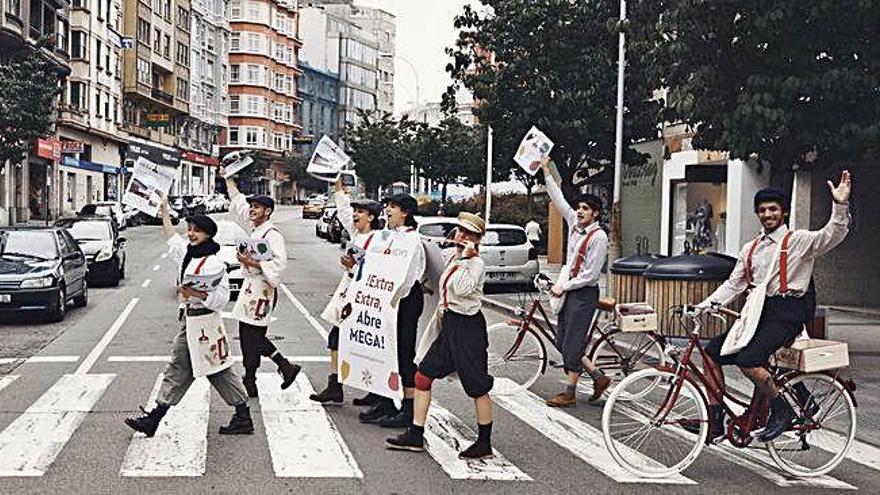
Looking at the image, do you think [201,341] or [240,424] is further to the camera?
[240,424]

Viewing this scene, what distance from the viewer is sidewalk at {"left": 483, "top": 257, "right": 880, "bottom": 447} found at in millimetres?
9852

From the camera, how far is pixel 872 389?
445 inches

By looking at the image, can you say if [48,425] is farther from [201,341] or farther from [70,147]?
[70,147]

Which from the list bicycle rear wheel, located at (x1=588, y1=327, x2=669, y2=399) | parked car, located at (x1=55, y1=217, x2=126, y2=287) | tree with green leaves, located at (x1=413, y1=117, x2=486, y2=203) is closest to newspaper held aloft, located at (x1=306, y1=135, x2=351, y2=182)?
bicycle rear wheel, located at (x1=588, y1=327, x2=669, y2=399)

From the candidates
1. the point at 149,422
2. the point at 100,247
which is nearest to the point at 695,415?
the point at 149,422

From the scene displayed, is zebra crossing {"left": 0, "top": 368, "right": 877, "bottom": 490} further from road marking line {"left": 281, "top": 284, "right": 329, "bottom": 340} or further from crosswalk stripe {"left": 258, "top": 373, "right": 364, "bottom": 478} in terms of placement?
road marking line {"left": 281, "top": 284, "right": 329, "bottom": 340}

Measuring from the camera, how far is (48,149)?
166 ft

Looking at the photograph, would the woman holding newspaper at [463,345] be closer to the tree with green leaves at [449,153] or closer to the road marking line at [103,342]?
the road marking line at [103,342]

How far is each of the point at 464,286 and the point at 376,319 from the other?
135cm

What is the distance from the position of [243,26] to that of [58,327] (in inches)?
3776

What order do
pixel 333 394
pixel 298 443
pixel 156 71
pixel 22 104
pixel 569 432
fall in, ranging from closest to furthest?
pixel 298 443, pixel 569 432, pixel 333 394, pixel 22 104, pixel 156 71

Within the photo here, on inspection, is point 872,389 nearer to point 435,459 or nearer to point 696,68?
point 696,68

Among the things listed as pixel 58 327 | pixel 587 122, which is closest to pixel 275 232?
pixel 58 327

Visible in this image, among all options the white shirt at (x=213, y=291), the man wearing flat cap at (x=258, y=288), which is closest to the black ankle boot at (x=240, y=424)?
the white shirt at (x=213, y=291)
